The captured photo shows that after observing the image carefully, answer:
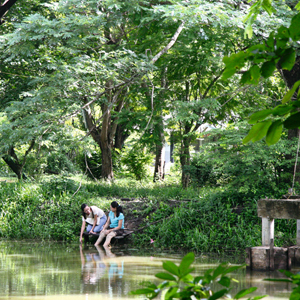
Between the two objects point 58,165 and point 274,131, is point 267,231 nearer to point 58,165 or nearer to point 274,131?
point 274,131

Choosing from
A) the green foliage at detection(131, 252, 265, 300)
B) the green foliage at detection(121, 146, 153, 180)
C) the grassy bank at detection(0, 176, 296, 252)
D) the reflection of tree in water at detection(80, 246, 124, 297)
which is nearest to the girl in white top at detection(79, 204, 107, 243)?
the grassy bank at detection(0, 176, 296, 252)

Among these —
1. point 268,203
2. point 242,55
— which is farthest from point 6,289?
point 242,55

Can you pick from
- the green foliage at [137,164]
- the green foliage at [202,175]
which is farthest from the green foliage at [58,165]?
the green foliage at [202,175]

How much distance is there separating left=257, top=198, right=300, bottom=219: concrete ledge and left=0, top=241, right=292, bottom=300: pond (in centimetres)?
112

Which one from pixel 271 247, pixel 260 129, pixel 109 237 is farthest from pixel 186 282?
pixel 109 237

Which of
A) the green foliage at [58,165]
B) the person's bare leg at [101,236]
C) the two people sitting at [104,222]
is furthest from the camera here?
the green foliage at [58,165]

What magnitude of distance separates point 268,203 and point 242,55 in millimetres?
7088

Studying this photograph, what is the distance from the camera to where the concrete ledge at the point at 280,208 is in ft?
25.1

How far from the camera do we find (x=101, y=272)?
309 inches

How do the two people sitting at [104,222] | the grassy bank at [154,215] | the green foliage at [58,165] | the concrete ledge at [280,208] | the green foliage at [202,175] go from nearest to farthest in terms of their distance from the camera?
the concrete ledge at [280,208]
the grassy bank at [154,215]
the two people sitting at [104,222]
the green foliage at [202,175]
the green foliage at [58,165]

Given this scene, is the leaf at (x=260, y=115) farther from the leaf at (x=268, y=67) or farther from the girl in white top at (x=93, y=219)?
the girl in white top at (x=93, y=219)

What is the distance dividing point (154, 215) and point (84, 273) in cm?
468

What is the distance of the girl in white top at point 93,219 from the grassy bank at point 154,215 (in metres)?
0.97

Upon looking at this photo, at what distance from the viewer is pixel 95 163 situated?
909 inches
